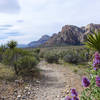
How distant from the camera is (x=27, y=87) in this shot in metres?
5.89

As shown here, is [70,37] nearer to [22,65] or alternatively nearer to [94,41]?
[22,65]

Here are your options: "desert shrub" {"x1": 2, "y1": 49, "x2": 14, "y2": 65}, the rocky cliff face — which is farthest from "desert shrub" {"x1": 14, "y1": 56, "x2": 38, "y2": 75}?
→ the rocky cliff face

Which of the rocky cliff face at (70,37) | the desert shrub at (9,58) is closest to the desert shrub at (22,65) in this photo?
the desert shrub at (9,58)

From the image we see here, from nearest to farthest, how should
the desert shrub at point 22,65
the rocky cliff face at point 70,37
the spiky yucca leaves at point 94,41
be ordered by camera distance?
the spiky yucca leaves at point 94,41 < the desert shrub at point 22,65 < the rocky cliff face at point 70,37

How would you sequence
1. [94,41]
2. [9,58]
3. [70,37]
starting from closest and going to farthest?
[94,41]
[9,58]
[70,37]

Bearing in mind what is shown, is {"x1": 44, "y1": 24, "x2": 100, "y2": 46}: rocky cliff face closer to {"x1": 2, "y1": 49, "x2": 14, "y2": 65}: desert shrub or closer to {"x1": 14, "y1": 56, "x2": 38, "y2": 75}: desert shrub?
{"x1": 14, "y1": 56, "x2": 38, "y2": 75}: desert shrub

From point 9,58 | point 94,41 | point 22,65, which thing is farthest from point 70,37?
A: point 94,41

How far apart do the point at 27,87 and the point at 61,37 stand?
72.7 meters

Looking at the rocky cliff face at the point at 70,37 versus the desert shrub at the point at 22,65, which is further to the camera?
the rocky cliff face at the point at 70,37

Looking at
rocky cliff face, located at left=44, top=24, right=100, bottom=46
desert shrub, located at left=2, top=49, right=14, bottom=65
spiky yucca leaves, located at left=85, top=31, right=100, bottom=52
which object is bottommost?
desert shrub, located at left=2, top=49, right=14, bottom=65

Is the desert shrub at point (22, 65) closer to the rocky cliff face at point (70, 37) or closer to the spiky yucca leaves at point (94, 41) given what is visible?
the spiky yucca leaves at point (94, 41)

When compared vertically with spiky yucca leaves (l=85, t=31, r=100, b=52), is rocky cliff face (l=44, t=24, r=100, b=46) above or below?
above

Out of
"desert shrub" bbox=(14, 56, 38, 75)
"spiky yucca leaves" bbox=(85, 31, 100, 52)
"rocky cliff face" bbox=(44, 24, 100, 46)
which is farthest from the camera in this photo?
Answer: "rocky cliff face" bbox=(44, 24, 100, 46)

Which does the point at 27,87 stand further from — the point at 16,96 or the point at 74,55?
the point at 74,55
